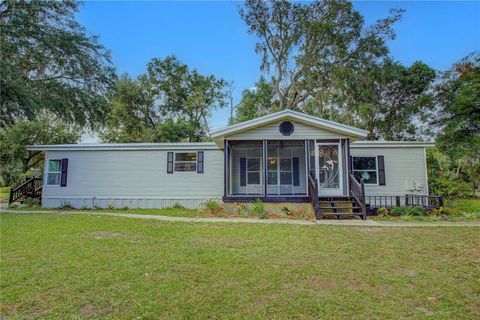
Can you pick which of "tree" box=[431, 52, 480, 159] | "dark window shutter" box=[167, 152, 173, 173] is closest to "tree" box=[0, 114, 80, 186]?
"dark window shutter" box=[167, 152, 173, 173]

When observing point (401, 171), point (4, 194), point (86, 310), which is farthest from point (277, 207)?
point (4, 194)

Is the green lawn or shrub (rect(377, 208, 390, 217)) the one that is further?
shrub (rect(377, 208, 390, 217))

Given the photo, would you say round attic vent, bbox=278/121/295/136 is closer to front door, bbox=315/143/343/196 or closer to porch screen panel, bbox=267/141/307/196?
front door, bbox=315/143/343/196

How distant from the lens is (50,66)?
41.8 feet

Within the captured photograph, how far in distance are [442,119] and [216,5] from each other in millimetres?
16953

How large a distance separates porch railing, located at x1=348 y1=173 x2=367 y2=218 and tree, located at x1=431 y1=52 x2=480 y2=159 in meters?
11.9

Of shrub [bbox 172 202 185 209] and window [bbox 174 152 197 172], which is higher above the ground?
window [bbox 174 152 197 172]

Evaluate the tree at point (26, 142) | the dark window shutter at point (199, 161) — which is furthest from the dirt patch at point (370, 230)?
the tree at point (26, 142)

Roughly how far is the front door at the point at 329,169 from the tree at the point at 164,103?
14257 millimetres

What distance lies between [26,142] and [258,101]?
1922 centimetres

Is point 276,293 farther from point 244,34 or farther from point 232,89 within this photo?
point 232,89

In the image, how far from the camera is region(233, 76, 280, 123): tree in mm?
24156

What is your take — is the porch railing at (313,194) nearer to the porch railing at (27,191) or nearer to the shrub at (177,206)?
the shrub at (177,206)

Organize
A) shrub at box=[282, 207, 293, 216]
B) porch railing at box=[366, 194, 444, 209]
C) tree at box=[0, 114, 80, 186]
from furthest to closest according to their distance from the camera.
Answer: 1. tree at box=[0, 114, 80, 186]
2. porch railing at box=[366, 194, 444, 209]
3. shrub at box=[282, 207, 293, 216]
